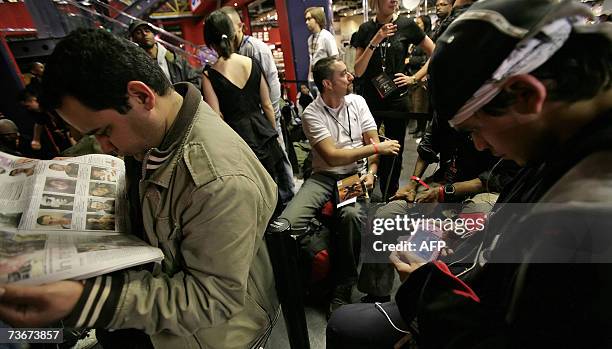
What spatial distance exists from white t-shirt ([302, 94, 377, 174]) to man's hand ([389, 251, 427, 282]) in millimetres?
1076

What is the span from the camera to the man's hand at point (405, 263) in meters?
1.11

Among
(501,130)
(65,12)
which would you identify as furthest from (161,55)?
(501,130)

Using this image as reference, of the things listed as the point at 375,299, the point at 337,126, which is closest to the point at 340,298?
the point at 375,299

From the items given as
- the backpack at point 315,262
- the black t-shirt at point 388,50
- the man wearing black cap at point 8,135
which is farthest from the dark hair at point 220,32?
the man wearing black cap at point 8,135

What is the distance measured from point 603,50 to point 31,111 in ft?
13.8

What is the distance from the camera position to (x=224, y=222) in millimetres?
818

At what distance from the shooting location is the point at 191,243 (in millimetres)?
852

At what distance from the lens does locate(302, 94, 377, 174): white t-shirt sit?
2.18 m

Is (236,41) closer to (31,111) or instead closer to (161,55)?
(161,55)

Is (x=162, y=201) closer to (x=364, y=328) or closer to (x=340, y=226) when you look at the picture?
(x=364, y=328)

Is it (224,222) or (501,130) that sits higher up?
(501,130)

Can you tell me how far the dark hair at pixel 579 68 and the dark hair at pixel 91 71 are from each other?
3.01 ft

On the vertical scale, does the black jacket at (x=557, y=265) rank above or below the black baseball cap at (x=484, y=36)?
below
